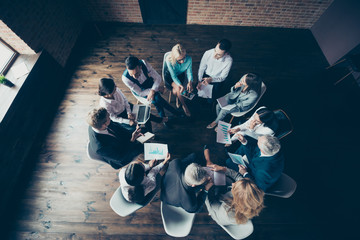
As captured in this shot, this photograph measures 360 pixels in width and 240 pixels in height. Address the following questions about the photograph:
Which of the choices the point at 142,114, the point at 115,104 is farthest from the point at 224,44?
the point at 115,104

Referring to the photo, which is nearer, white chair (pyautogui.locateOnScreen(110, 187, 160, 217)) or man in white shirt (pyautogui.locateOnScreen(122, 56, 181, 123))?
white chair (pyautogui.locateOnScreen(110, 187, 160, 217))

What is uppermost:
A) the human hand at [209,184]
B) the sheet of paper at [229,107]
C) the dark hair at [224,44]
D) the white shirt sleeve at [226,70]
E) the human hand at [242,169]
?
the dark hair at [224,44]

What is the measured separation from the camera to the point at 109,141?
224cm

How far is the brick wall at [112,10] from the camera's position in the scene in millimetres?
4422

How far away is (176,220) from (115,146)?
1.30 metres

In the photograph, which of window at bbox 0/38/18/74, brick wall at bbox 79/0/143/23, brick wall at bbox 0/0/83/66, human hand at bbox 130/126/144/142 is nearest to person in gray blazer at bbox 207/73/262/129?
human hand at bbox 130/126/144/142

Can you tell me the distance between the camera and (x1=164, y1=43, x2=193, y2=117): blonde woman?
259 cm

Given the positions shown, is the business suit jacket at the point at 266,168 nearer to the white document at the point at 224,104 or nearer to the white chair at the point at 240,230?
the white chair at the point at 240,230

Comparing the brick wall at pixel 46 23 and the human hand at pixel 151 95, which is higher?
the brick wall at pixel 46 23

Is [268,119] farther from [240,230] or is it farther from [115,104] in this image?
[115,104]

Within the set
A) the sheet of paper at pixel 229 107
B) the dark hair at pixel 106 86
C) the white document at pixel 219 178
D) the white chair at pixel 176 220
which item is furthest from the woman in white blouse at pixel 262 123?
the dark hair at pixel 106 86

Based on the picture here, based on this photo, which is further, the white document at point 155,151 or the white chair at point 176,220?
the white document at point 155,151

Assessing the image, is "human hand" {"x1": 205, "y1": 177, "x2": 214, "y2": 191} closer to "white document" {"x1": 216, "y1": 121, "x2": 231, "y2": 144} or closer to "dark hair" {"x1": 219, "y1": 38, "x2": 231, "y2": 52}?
"white document" {"x1": 216, "y1": 121, "x2": 231, "y2": 144}

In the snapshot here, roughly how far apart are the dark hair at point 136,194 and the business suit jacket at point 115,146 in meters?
0.60
